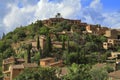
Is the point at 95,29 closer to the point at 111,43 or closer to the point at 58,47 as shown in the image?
the point at 111,43

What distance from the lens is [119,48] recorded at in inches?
3789

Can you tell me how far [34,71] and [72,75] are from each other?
16.6 ft

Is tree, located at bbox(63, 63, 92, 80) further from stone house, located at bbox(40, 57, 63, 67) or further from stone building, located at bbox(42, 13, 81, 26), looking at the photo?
stone building, located at bbox(42, 13, 81, 26)

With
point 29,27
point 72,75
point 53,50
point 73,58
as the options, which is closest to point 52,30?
point 29,27

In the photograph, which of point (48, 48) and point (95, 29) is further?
point (95, 29)

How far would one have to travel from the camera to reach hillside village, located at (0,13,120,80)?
253 feet

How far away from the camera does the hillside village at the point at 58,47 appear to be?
3031 inches

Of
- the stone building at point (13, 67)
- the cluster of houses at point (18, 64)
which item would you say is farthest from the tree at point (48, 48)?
the stone building at point (13, 67)

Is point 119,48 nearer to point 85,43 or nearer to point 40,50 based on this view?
point 85,43

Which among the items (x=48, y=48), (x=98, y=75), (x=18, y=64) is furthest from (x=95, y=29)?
(x=98, y=75)

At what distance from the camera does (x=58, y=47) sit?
→ 89000mm

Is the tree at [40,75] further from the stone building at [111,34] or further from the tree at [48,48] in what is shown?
the stone building at [111,34]

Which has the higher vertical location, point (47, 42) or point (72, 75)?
point (47, 42)

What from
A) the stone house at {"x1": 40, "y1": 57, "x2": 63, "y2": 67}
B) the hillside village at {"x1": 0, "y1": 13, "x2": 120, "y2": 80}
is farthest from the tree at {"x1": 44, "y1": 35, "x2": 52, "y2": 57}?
the stone house at {"x1": 40, "y1": 57, "x2": 63, "y2": 67}
